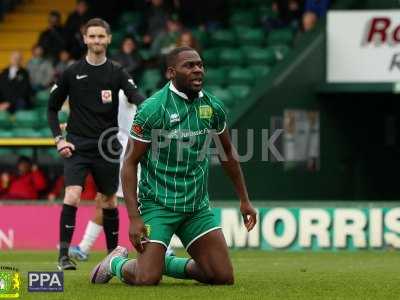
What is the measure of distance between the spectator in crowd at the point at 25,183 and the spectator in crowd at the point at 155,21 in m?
3.65

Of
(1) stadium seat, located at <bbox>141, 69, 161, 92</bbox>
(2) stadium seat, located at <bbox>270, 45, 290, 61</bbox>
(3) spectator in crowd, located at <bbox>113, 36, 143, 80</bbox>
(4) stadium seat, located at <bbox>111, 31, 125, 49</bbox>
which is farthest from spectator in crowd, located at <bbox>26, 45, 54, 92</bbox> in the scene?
(2) stadium seat, located at <bbox>270, 45, 290, 61</bbox>

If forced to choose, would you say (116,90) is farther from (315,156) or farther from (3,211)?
(315,156)

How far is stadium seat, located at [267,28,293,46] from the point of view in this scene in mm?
21562

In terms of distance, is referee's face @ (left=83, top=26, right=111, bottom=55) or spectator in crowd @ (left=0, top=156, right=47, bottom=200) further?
spectator in crowd @ (left=0, top=156, right=47, bottom=200)

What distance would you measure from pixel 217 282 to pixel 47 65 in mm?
12680

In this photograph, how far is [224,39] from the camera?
2208 centimetres

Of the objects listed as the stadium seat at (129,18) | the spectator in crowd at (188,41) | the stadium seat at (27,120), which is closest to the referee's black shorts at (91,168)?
the spectator in crowd at (188,41)

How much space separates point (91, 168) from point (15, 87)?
9.49 m

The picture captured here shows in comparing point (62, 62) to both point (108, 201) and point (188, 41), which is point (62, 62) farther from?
point (108, 201)

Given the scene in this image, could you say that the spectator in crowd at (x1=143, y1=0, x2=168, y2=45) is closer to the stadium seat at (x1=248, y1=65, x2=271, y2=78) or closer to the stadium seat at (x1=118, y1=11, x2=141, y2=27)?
the stadium seat at (x1=118, y1=11, x2=141, y2=27)

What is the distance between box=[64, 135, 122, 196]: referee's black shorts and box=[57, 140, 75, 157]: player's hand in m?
0.09

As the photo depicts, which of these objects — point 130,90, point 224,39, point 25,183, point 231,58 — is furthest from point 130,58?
point 130,90

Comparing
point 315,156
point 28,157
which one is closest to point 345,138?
point 315,156

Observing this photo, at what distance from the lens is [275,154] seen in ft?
66.2
